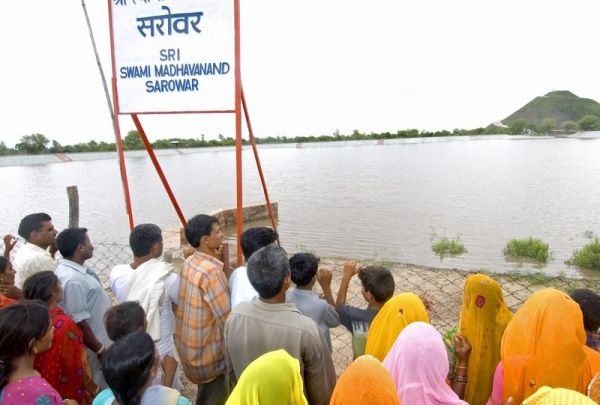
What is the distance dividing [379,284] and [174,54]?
2313 millimetres

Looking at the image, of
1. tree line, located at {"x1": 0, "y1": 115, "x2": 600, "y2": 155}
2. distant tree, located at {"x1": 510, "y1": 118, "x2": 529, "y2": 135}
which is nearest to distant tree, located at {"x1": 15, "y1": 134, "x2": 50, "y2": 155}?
tree line, located at {"x1": 0, "y1": 115, "x2": 600, "y2": 155}

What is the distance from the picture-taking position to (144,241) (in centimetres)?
248

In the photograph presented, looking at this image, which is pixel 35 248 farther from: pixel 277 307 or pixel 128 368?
pixel 277 307

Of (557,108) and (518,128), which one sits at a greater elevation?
(557,108)

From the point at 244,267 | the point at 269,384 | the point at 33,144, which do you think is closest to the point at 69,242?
the point at 244,267

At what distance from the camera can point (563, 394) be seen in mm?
1073

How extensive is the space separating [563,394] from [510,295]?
4.44 m

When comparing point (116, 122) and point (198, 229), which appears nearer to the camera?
point (198, 229)

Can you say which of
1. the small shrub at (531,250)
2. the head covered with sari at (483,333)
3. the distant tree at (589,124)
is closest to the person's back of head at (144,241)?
the head covered with sari at (483,333)

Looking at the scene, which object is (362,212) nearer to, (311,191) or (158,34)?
(311,191)

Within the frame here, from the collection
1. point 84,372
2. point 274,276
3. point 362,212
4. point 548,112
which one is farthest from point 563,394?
point 548,112

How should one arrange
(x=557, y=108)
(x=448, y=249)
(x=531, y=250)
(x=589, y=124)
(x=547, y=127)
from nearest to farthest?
(x=531, y=250)
(x=448, y=249)
(x=589, y=124)
(x=547, y=127)
(x=557, y=108)

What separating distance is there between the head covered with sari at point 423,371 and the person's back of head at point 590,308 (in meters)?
0.92

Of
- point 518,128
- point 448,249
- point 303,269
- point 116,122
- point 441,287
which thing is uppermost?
point 518,128
